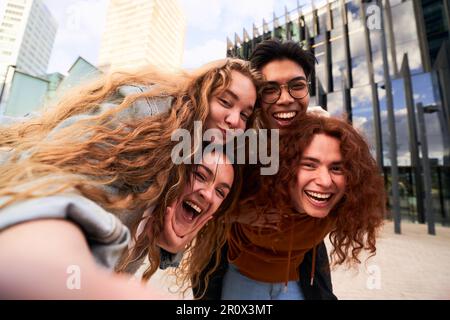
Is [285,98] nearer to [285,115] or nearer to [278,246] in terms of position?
[285,115]

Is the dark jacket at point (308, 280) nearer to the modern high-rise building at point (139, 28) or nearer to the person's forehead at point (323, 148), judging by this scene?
the person's forehead at point (323, 148)

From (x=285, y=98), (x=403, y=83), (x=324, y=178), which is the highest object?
(x=403, y=83)

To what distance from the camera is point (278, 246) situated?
152 centimetres

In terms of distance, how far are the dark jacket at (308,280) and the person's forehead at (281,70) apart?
1.39 meters

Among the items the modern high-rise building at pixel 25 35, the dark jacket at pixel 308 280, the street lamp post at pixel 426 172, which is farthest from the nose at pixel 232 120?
the street lamp post at pixel 426 172

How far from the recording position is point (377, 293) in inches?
107

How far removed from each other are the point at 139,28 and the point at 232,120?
416cm

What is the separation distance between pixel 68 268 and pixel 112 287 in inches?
5.7

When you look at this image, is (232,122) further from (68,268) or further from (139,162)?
(68,268)

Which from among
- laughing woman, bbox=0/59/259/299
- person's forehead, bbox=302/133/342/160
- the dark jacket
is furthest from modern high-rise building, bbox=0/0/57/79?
person's forehead, bbox=302/133/342/160

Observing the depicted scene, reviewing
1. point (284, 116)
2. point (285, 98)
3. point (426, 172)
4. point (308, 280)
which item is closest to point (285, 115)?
point (284, 116)

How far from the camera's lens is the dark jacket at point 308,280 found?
5.14ft

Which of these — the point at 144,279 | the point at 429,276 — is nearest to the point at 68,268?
the point at 144,279

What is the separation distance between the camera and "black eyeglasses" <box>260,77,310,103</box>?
1.71 m
